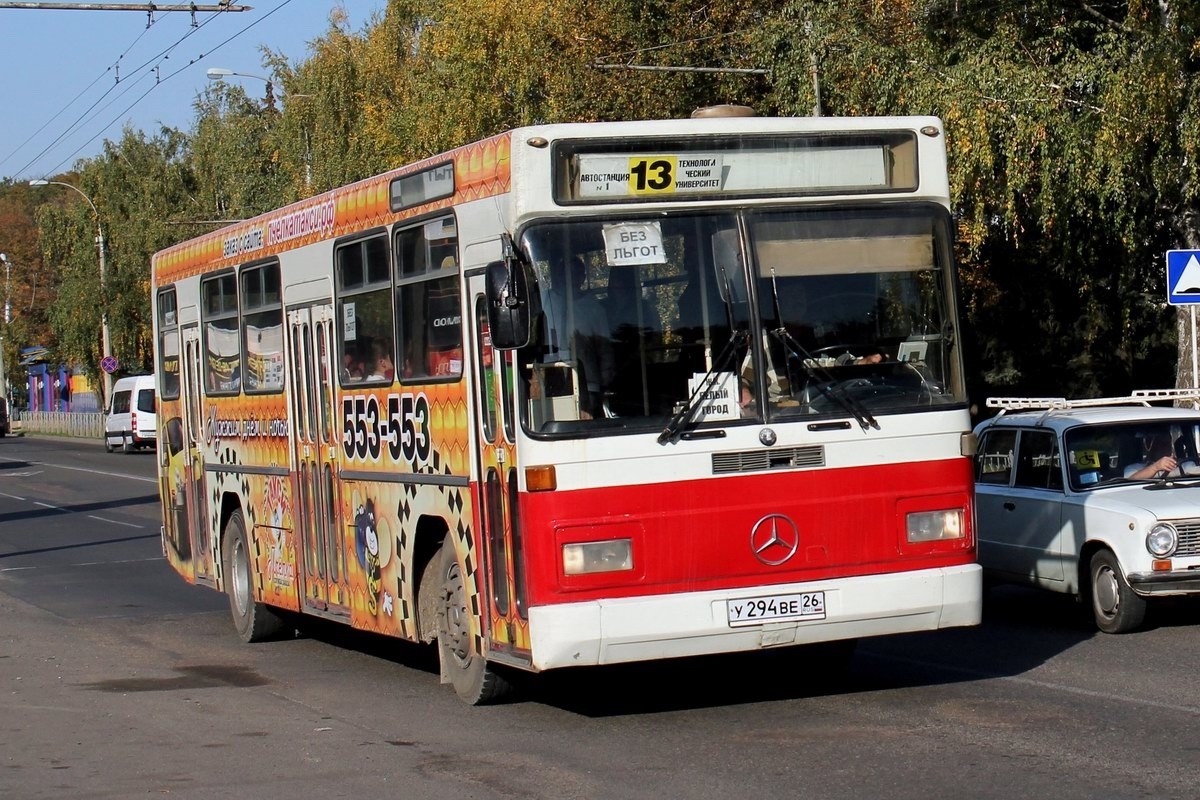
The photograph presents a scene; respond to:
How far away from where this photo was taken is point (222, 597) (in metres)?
17.5

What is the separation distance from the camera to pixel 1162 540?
11773mm

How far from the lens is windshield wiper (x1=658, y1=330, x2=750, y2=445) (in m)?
8.66

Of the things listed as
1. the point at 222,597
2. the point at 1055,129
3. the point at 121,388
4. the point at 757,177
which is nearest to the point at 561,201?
the point at 757,177

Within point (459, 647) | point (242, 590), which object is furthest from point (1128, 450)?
point (242, 590)

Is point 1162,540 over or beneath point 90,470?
over

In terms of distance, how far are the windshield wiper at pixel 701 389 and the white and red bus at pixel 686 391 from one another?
14 mm

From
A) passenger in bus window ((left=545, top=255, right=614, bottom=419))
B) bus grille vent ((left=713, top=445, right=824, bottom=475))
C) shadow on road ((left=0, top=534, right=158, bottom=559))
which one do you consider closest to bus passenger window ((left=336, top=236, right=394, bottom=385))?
passenger in bus window ((left=545, top=255, right=614, bottom=419))

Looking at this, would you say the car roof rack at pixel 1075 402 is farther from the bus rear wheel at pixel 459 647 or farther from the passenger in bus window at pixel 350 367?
the bus rear wheel at pixel 459 647

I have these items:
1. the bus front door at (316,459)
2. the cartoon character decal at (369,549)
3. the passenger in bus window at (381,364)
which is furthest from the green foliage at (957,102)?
the bus front door at (316,459)

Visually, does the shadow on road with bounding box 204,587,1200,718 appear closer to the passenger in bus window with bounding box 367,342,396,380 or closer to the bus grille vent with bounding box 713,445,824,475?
the bus grille vent with bounding box 713,445,824,475

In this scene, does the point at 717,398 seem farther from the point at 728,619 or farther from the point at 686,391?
the point at 728,619

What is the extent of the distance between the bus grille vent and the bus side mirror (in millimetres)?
1173

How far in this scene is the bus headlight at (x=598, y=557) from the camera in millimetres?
8562

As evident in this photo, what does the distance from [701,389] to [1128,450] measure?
5.32 metres
